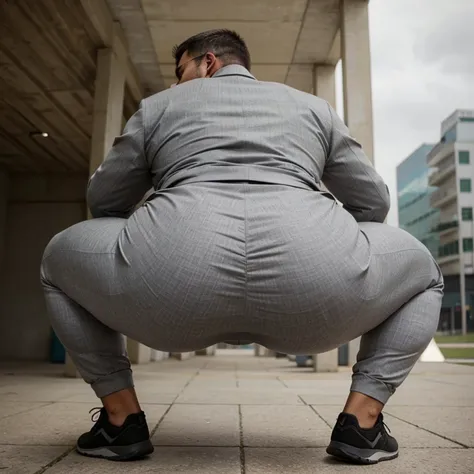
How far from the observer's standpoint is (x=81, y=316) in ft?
5.05

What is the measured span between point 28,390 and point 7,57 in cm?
462

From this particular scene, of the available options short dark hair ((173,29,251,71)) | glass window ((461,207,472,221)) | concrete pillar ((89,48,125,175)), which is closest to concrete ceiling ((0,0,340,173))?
A: concrete pillar ((89,48,125,175))

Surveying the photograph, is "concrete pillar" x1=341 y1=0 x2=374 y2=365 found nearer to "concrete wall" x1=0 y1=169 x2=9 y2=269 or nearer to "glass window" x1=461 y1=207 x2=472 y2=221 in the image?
"concrete wall" x1=0 y1=169 x2=9 y2=269

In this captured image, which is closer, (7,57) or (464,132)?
(7,57)

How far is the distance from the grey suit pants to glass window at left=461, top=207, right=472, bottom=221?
138 feet

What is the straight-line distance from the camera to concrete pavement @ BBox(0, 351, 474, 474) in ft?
4.82

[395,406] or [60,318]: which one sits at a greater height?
[60,318]

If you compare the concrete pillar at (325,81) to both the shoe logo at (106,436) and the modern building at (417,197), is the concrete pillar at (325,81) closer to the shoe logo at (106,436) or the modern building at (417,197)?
the shoe logo at (106,436)

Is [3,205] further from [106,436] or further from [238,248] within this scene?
[238,248]

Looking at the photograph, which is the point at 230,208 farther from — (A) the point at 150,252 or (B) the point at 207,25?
(B) the point at 207,25

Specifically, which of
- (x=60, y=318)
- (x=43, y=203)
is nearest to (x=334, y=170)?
(x=60, y=318)

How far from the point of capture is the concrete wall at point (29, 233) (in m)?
12.0

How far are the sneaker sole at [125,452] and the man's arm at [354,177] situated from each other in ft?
2.93

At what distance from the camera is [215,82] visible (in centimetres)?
151
